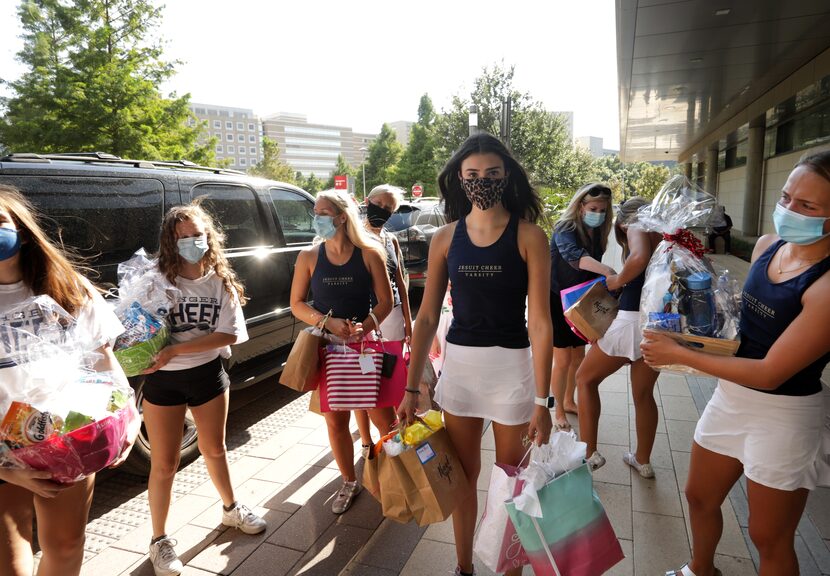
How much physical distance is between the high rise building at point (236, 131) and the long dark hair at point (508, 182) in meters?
125

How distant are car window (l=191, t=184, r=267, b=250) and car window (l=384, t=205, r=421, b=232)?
424 cm

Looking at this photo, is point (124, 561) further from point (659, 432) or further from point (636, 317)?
point (659, 432)

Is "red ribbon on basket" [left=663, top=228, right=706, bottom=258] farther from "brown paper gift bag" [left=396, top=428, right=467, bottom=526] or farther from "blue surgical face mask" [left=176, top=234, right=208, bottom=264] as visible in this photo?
"blue surgical face mask" [left=176, top=234, right=208, bottom=264]

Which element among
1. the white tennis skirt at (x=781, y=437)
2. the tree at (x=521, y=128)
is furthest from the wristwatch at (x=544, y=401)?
the tree at (x=521, y=128)

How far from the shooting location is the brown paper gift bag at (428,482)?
7.00 feet

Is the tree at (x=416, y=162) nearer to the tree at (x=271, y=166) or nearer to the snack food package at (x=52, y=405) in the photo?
the tree at (x=271, y=166)

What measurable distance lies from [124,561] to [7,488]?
131 cm

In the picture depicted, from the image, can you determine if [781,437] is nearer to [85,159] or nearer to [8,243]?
[8,243]

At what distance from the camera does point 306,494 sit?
3.39 meters

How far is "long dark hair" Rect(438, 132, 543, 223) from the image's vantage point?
238 cm

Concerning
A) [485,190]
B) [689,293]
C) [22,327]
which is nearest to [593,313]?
[689,293]

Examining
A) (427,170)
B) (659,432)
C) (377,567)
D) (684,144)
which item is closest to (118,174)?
(377,567)

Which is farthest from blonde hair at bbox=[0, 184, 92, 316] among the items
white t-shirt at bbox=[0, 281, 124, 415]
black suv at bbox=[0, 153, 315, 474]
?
black suv at bbox=[0, 153, 315, 474]

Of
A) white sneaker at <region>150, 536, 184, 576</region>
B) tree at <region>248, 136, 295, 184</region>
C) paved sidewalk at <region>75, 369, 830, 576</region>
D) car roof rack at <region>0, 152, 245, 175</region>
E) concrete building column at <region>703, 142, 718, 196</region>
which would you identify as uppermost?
tree at <region>248, 136, 295, 184</region>
